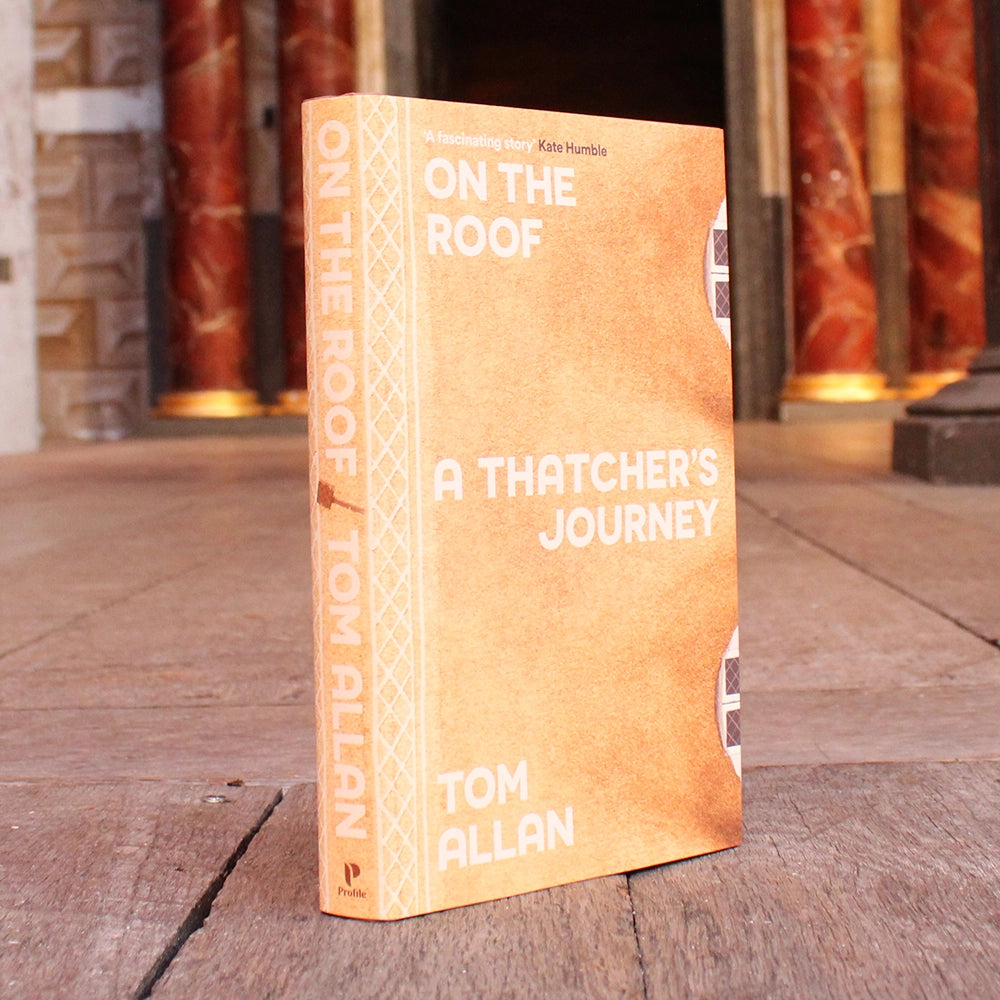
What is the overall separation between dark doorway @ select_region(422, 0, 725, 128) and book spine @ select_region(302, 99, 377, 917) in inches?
606

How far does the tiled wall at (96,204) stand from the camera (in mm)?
11797

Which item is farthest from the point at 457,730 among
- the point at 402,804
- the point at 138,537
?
the point at 138,537

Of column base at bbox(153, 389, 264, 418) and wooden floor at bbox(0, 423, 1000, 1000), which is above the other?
column base at bbox(153, 389, 264, 418)

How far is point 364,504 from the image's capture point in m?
1.13

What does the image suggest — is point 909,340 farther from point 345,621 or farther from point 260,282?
point 345,621

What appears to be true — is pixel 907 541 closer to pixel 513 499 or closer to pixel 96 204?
pixel 513 499

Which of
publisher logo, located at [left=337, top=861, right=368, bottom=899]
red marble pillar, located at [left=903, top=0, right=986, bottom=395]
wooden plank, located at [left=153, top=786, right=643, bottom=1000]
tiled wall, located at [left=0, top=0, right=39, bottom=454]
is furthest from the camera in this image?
red marble pillar, located at [left=903, top=0, right=986, bottom=395]

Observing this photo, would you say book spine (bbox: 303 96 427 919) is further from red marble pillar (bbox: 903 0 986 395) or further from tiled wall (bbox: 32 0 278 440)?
tiled wall (bbox: 32 0 278 440)

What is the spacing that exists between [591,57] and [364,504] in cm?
1609

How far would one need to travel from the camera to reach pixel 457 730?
1176 mm

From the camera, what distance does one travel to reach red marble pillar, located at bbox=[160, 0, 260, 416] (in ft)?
34.9

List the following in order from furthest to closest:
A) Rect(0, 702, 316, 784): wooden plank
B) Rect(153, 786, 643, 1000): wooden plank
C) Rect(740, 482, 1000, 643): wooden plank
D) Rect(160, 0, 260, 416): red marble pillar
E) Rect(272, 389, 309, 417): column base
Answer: Rect(272, 389, 309, 417): column base < Rect(160, 0, 260, 416): red marble pillar < Rect(740, 482, 1000, 643): wooden plank < Rect(0, 702, 316, 784): wooden plank < Rect(153, 786, 643, 1000): wooden plank

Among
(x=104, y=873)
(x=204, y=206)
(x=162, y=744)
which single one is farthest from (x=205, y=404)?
(x=104, y=873)

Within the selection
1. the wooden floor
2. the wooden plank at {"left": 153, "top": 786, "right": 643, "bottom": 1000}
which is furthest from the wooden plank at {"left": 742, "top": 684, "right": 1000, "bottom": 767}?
the wooden plank at {"left": 153, "top": 786, "right": 643, "bottom": 1000}
